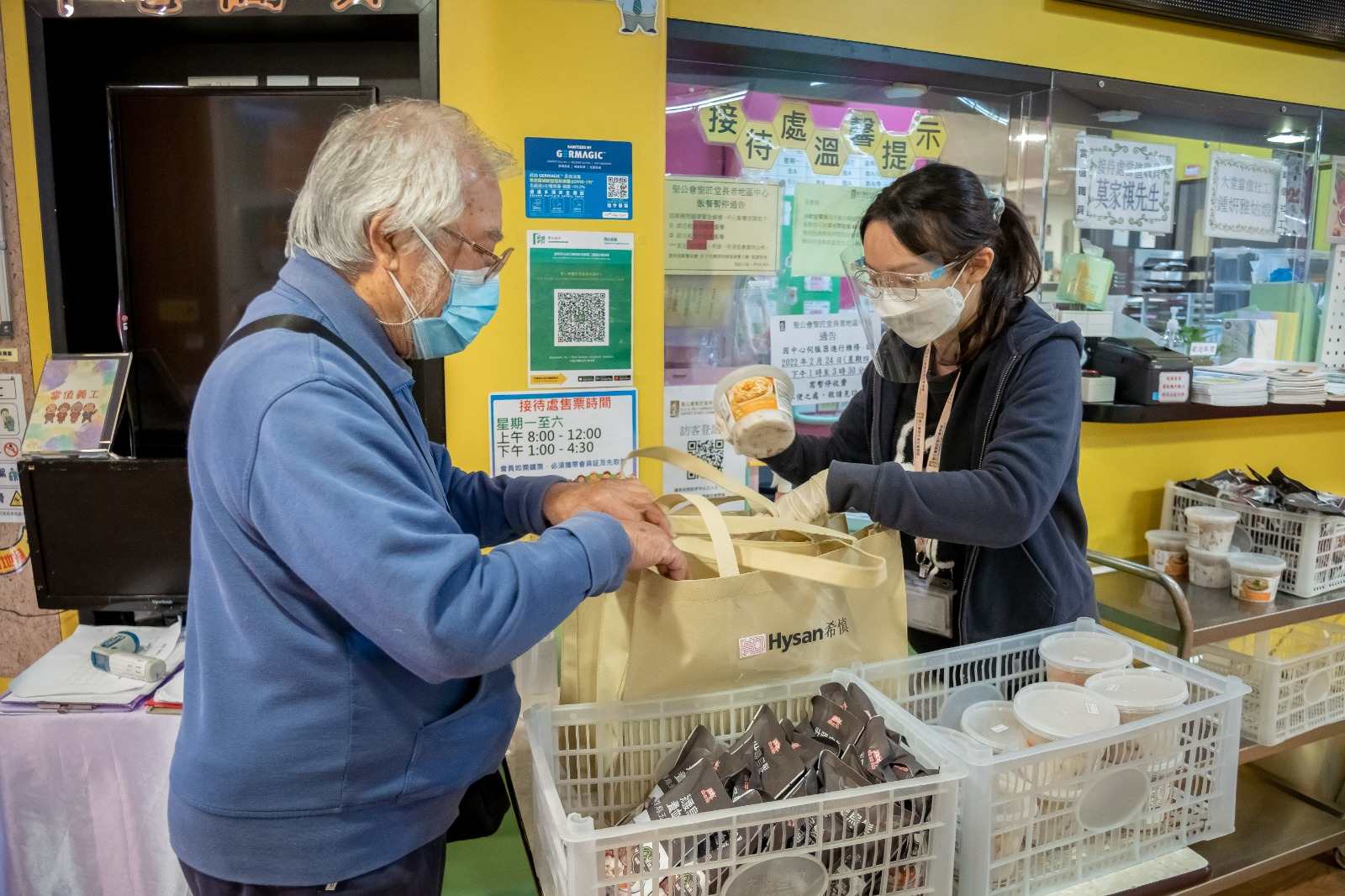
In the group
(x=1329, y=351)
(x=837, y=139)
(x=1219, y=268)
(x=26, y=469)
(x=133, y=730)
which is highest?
(x=837, y=139)

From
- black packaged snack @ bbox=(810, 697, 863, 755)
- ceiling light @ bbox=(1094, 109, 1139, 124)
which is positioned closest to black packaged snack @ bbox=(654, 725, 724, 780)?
black packaged snack @ bbox=(810, 697, 863, 755)

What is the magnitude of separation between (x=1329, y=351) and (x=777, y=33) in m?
2.75

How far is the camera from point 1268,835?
9.31 ft

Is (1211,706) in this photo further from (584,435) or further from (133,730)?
(133,730)

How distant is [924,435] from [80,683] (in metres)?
1.95

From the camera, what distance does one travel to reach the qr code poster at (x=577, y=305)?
2.29 m

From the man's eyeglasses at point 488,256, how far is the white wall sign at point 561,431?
3.41ft

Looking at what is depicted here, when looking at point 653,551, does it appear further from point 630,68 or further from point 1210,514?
point 1210,514

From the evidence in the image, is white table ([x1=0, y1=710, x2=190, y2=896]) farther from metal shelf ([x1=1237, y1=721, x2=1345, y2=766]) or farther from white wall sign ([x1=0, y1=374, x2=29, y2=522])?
metal shelf ([x1=1237, y1=721, x2=1345, y2=766])

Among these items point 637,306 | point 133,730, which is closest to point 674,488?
point 637,306

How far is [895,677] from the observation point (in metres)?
1.34

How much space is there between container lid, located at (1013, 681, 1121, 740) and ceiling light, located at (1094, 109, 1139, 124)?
2.43 m

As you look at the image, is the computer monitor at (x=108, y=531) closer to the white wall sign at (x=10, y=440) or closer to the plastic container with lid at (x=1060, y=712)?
the white wall sign at (x=10, y=440)

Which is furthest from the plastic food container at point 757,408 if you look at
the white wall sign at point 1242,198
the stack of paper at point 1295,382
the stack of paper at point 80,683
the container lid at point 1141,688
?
the white wall sign at point 1242,198
